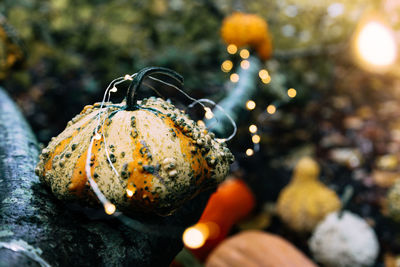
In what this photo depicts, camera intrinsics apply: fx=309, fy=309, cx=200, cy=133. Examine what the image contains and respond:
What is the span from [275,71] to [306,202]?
1847mm

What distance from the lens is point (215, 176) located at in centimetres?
88

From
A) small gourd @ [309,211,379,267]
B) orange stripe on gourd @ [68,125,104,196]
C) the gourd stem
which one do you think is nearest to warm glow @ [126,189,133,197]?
orange stripe on gourd @ [68,125,104,196]

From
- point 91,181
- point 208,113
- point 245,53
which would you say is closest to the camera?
point 91,181

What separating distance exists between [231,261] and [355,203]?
54.2 inches

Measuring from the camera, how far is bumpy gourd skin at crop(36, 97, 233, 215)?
76cm

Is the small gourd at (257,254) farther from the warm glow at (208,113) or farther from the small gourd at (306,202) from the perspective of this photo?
the warm glow at (208,113)

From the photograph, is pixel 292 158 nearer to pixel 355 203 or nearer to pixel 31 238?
pixel 355 203

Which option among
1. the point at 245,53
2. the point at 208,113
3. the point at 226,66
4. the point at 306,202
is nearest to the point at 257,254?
the point at 306,202

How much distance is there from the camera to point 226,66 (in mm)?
3246

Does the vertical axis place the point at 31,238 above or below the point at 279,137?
below

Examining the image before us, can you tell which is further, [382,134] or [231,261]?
[382,134]

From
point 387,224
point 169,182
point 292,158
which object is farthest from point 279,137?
point 169,182

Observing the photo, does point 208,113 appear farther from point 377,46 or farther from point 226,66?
point 377,46

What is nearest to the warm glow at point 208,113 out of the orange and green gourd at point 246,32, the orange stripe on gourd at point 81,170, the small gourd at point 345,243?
the orange stripe on gourd at point 81,170
